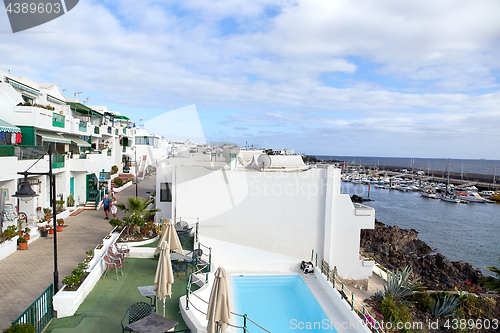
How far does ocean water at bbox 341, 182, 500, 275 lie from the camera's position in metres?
33.9

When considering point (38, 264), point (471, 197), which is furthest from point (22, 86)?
point (471, 197)

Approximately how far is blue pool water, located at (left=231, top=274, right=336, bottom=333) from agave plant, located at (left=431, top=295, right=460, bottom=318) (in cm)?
754

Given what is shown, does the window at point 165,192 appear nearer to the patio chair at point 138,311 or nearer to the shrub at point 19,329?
the patio chair at point 138,311

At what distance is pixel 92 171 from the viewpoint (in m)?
24.3

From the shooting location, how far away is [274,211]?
52.8 ft

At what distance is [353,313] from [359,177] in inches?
3758

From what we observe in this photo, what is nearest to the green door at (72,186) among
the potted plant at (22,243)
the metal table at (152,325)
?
the potted plant at (22,243)

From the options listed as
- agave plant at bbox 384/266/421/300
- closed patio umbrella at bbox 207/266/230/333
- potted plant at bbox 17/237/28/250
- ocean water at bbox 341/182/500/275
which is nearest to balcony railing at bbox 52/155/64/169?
potted plant at bbox 17/237/28/250

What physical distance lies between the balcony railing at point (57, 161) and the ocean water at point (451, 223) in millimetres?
36039

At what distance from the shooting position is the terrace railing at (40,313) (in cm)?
643

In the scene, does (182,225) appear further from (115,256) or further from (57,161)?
(57,161)

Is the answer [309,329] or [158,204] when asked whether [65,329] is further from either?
[158,204]

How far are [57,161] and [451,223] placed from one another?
169 ft

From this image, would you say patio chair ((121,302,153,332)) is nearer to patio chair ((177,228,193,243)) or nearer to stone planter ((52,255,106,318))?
stone planter ((52,255,106,318))
